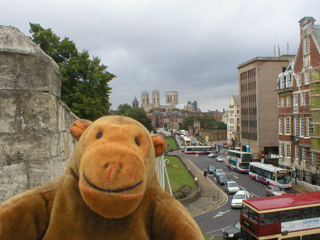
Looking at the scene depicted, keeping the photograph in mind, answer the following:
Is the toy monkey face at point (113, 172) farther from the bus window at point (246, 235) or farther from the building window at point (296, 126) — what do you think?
the building window at point (296, 126)

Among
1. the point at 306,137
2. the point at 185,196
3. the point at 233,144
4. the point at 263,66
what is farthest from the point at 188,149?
→ the point at 185,196

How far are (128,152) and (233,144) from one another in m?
66.6

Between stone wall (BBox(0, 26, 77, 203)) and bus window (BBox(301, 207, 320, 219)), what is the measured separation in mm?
13631

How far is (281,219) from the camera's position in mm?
13078

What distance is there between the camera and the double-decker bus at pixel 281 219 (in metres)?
13.0

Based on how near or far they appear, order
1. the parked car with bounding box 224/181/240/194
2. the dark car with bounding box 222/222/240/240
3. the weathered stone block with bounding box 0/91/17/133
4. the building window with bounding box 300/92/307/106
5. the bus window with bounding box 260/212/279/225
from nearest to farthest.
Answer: the weathered stone block with bounding box 0/91/17/133 < the bus window with bounding box 260/212/279/225 < the dark car with bounding box 222/222/240/240 < the parked car with bounding box 224/181/240/194 < the building window with bounding box 300/92/307/106

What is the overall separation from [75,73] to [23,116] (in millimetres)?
20381

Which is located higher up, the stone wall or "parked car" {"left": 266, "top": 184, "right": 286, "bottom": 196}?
the stone wall

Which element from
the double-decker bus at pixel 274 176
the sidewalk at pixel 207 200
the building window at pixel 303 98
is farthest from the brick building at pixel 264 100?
the sidewalk at pixel 207 200

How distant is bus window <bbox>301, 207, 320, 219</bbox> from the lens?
44.4 feet

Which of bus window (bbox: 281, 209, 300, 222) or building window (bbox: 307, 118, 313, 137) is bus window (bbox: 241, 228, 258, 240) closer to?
bus window (bbox: 281, 209, 300, 222)

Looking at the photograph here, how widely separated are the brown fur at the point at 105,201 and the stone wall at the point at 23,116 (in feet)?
4.59

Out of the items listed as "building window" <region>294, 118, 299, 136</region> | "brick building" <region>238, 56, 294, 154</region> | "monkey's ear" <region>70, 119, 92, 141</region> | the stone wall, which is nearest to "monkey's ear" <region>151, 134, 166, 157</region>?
"monkey's ear" <region>70, 119, 92, 141</region>

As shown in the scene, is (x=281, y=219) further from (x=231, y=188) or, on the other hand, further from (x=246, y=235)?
(x=231, y=188)
